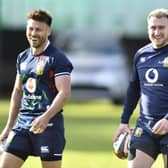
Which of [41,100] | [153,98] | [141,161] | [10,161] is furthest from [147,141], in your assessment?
[10,161]

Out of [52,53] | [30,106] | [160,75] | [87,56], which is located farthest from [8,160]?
[87,56]

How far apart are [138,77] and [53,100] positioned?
96cm

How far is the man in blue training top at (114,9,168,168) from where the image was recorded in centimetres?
929

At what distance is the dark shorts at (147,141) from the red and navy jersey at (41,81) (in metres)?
0.90

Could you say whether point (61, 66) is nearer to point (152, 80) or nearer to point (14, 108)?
point (14, 108)

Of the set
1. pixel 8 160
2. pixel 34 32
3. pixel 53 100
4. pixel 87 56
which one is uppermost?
pixel 34 32

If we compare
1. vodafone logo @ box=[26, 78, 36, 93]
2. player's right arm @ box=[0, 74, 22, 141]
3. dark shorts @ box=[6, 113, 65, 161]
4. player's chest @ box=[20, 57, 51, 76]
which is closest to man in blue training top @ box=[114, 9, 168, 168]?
dark shorts @ box=[6, 113, 65, 161]

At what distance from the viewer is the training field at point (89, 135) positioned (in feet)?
47.0

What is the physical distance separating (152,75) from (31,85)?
1.20 meters

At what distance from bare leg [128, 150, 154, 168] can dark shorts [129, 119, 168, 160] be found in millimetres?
36

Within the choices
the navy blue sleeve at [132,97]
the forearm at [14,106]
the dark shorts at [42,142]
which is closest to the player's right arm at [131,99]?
the navy blue sleeve at [132,97]

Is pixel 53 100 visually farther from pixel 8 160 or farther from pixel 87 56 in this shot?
pixel 87 56

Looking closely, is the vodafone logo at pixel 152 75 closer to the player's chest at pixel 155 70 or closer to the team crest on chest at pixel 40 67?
the player's chest at pixel 155 70

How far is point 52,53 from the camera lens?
9.50m
